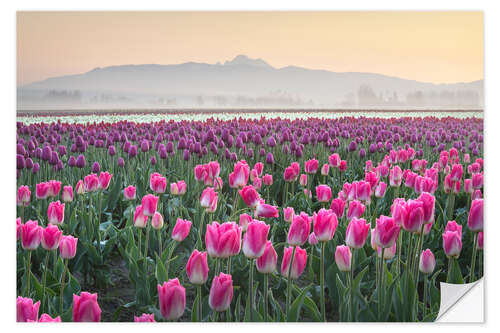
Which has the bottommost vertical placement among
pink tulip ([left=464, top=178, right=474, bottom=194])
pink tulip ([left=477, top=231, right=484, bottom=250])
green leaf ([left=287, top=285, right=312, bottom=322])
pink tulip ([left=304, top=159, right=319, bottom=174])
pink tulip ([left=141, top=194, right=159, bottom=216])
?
green leaf ([left=287, top=285, right=312, bottom=322])

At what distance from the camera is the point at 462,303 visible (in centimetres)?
249

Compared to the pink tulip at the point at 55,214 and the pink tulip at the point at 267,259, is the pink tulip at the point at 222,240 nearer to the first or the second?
the pink tulip at the point at 267,259

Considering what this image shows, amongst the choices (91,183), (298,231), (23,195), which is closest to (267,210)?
(298,231)

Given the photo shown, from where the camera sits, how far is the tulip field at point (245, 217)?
1.78 metres

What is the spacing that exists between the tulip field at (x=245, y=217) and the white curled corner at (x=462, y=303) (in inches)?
2.4

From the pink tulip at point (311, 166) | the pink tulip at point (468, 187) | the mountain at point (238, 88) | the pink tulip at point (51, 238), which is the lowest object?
the pink tulip at point (51, 238)

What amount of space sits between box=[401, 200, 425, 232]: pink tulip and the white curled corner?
823 mm

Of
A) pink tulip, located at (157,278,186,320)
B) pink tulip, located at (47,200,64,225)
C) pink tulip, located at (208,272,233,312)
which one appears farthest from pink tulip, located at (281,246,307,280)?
pink tulip, located at (47,200,64,225)

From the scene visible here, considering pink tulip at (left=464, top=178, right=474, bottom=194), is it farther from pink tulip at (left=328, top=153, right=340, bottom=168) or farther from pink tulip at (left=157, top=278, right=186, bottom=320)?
pink tulip at (left=157, top=278, right=186, bottom=320)

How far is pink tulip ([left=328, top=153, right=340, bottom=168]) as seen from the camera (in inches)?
132

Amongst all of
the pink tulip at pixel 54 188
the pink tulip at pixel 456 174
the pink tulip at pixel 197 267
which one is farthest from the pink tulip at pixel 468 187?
the pink tulip at pixel 54 188

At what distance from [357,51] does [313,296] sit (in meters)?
1.65

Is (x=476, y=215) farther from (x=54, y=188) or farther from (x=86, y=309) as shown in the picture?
(x=54, y=188)
